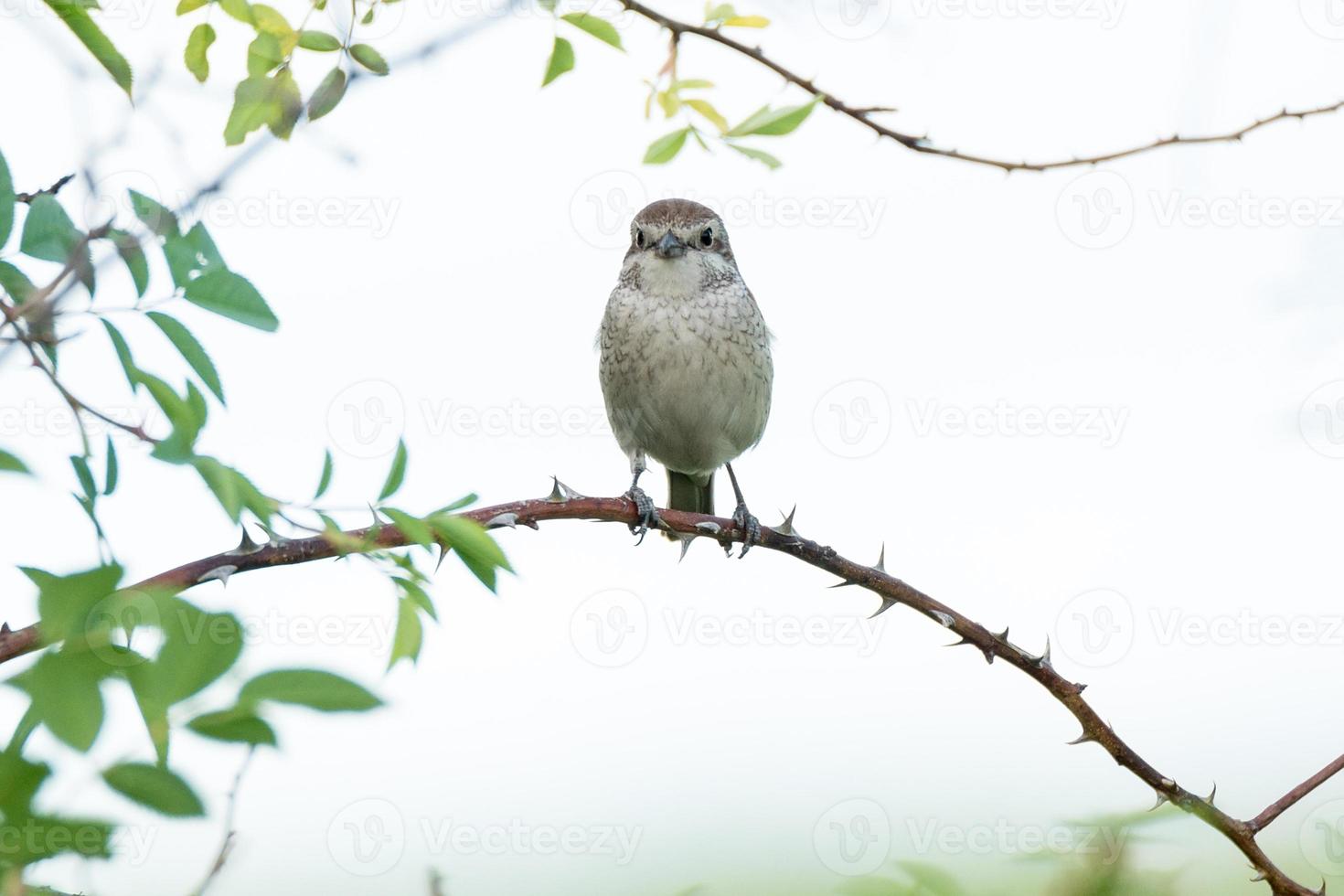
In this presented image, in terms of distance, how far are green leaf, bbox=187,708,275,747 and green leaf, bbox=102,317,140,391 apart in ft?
1.57

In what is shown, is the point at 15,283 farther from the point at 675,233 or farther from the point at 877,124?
the point at 675,233

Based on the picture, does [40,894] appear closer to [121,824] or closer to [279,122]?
[121,824]

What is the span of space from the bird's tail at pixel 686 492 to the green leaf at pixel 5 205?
4.48 m

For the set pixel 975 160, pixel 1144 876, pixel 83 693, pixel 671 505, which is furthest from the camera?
pixel 671 505

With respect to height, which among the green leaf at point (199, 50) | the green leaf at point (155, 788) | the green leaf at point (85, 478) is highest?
the green leaf at point (199, 50)

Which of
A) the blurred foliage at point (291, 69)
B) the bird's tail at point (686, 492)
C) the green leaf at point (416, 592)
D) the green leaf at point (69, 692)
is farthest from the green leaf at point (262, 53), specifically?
the bird's tail at point (686, 492)

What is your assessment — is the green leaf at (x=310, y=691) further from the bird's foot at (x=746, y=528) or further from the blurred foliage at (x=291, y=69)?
the bird's foot at (x=746, y=528)

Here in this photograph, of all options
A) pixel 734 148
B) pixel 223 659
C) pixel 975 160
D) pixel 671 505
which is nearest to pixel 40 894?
pixel 223 659

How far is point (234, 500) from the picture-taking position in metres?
1.26

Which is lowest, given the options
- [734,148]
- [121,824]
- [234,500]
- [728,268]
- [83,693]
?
[121,824]

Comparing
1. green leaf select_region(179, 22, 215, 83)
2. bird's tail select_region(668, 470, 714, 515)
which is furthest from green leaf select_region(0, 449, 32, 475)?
bird's tail select_region(668, 470, 714, 515)

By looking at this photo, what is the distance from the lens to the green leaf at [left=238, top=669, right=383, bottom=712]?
1.03 m

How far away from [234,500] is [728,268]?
424cm

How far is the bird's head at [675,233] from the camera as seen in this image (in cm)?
515
